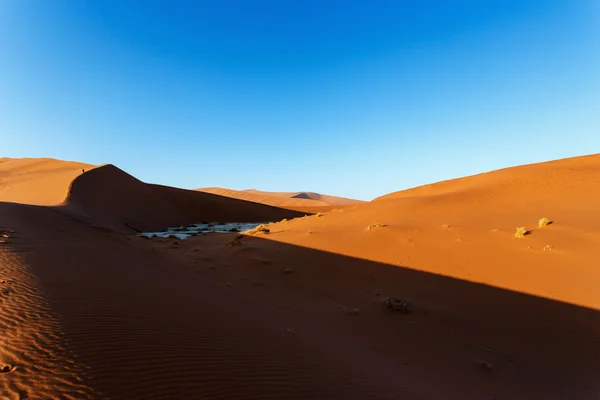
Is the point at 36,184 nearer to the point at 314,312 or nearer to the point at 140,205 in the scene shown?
the point at 140,205

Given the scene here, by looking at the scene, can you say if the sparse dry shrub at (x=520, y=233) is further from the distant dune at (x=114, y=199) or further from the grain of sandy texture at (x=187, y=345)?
the distant dune at (x=114, y=199)

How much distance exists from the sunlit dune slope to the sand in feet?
0.25

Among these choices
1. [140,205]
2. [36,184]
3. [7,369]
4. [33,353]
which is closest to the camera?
[7,369]

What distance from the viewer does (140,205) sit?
2612 centimetres

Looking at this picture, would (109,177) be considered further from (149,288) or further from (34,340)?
(34,340)

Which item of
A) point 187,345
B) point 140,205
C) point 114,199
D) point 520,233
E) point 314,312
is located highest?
point 114,199

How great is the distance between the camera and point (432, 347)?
214 inches

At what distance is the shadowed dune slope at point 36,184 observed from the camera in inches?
840

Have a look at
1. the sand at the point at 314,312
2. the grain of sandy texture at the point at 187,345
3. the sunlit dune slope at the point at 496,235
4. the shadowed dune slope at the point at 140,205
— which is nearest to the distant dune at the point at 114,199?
the shadowed dune slope at the point at 140,205

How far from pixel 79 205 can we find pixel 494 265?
21953mm

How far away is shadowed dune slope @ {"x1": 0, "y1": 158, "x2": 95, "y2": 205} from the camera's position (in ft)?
70.0

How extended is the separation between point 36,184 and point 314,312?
29564 millimetres

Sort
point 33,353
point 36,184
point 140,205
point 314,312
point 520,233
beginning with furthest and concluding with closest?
point 140,205, point 36,184, point 520,233, point 314,312, point 33,353

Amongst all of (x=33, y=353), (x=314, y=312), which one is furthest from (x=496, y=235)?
(x=33, y=353)
